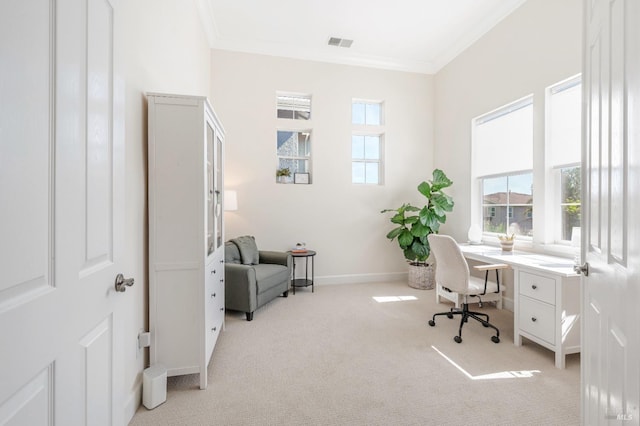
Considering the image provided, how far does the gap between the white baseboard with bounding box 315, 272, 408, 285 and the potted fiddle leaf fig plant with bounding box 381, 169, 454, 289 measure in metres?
0.37

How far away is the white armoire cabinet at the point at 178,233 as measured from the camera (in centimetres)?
188

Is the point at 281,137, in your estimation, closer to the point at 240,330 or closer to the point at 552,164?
the point at 240,330

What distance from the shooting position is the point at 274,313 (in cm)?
335

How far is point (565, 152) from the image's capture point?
115 inches

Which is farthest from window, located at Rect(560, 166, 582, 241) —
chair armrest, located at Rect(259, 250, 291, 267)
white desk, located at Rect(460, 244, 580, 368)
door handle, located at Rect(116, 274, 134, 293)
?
door handle, located at Rect(116, 274, 134, 293)

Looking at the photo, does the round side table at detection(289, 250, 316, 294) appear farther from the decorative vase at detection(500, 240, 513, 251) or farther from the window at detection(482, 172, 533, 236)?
the window at detection(482, 172, 533, 236)

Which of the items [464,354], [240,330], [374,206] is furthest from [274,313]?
[374,206]

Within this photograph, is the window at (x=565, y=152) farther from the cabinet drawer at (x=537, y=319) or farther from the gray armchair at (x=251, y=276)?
the gray armchair at (x=251, y=276)

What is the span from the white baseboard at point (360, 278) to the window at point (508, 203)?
1512 mm

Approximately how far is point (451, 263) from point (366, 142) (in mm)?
2706

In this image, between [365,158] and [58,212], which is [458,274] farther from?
[58,212]

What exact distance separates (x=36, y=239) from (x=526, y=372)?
2.89m

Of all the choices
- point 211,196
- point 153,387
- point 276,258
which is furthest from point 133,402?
point 276,258

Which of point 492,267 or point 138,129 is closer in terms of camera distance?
point 138,129
